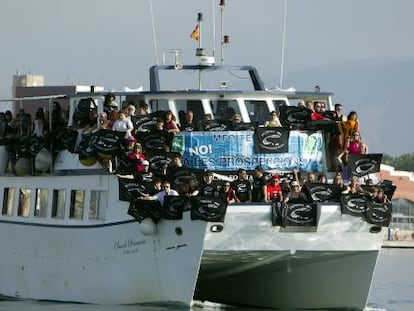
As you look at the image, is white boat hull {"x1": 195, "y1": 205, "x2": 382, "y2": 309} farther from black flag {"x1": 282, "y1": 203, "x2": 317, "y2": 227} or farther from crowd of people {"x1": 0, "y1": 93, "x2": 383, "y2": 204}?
crowd of people {"x1": 0, "y1": 93, "x2": 383, "y2": 204}

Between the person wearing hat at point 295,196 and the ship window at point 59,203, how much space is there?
5.24 metres

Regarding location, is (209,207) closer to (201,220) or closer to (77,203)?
(201,220)

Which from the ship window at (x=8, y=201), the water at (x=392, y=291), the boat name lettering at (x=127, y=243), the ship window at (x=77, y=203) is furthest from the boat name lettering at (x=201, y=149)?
the ship window at (x=8, y=201)

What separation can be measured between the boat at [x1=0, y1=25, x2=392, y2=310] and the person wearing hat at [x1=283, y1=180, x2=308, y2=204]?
0.19m

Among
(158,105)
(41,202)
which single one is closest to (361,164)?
(158,105)

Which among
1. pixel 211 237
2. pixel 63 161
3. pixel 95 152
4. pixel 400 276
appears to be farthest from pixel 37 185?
pixel 400 276

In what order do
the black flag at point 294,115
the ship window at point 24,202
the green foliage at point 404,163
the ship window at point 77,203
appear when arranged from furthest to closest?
the green foliage at point 404,163
the ship window at point 24,202
the ship window at point 77,203
the black flag at point 294,115

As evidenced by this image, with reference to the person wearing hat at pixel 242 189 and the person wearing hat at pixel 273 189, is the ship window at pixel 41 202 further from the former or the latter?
the person wearing hat at pixel 273 189

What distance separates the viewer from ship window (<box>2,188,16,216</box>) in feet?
110

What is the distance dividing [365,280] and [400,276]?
22140 mm

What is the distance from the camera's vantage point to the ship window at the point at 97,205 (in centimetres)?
2950

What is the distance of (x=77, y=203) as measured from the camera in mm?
30484

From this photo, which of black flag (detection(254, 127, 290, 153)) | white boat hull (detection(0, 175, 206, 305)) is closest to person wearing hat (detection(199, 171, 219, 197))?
white boat hull (detection(0, 175, 206, 305))

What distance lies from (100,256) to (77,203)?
1.39m
